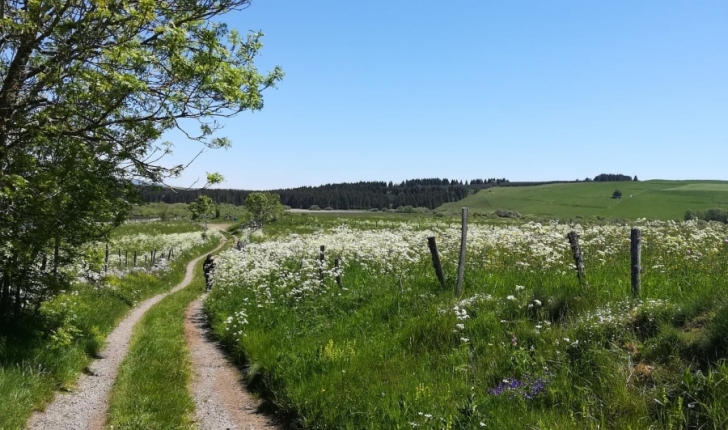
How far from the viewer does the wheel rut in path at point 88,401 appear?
23.7ft

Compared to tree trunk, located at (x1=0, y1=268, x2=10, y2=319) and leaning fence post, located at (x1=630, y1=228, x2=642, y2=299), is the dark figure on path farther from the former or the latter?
leaning fence post, located at (x1=630, y1=228, x2=642, y2=299)

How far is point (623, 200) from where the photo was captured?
150 metres

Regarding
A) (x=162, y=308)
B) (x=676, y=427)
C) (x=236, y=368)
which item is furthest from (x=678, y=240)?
(x=162, y=308)

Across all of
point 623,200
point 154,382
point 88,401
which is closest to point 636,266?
point 154,382

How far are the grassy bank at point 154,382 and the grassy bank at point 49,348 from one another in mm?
937

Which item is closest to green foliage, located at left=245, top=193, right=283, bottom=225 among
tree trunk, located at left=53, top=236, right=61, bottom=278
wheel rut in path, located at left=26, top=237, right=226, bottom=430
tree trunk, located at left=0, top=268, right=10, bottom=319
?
wheel rut in path, located at left=26, top=237, right=226, bottom=430

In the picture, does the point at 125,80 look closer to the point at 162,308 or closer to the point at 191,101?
the point at 191,101

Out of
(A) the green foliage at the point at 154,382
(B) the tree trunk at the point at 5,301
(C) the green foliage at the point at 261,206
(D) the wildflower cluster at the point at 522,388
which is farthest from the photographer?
(C) the green foliage at the point at 261,206

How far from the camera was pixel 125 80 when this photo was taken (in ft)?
22.5

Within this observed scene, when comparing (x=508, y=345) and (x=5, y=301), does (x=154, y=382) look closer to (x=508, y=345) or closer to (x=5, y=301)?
(x=5, y=301)

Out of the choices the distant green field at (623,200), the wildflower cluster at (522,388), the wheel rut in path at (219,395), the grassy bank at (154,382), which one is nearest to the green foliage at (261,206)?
the grassy bank at (154,382)

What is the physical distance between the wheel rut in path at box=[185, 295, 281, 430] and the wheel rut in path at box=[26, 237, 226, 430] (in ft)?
5.17

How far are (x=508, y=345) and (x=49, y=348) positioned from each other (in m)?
9.10

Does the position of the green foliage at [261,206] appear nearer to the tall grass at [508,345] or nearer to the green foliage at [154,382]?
the green foliage at [154,382]
